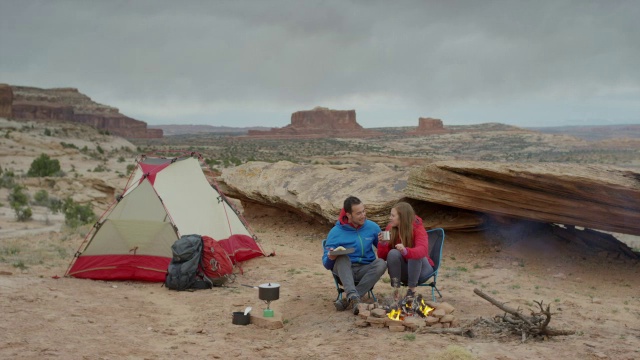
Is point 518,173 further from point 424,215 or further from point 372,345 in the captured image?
point 372,345

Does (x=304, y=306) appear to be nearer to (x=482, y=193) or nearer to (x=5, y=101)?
(x=482, y=193)

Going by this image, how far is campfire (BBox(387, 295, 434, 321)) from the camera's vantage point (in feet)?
20.4

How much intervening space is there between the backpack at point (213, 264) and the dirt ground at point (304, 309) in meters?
0.35

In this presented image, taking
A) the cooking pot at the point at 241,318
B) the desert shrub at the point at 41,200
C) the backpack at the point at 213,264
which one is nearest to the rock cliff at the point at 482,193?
the backpack at the point at 213,264

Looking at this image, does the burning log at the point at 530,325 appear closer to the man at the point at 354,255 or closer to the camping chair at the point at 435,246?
the camping chair at the point at 435,246

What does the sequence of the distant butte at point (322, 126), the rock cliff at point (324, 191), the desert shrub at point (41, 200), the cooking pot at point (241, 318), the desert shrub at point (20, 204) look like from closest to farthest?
the cooking pot at point (241, 318), the rock cliff at point (324, 191), the desert shrub at point (20, 204), the desert shrub at point (41, 200), the distant butte at point (322, 126)

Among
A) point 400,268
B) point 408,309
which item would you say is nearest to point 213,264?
point 400,268

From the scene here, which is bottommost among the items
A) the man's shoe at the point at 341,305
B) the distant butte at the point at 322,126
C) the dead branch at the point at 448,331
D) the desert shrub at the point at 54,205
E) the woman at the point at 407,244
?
the desert shrub at the point at 54,205

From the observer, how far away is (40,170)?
1147 inches

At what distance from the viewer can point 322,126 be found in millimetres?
136875

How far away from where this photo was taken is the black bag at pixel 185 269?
Answer: 349 inches

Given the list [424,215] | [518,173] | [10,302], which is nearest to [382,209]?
[424,215]

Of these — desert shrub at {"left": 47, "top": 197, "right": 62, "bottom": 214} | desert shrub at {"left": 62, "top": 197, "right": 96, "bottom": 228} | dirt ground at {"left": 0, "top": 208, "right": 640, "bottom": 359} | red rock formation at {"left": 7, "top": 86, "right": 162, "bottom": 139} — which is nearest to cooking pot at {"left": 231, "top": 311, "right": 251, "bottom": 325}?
dirt ground at {"left": 0, "top": 208, "right": 640, "bottom": 359}

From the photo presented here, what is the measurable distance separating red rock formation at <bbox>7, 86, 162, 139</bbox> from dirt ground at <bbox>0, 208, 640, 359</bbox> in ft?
251
